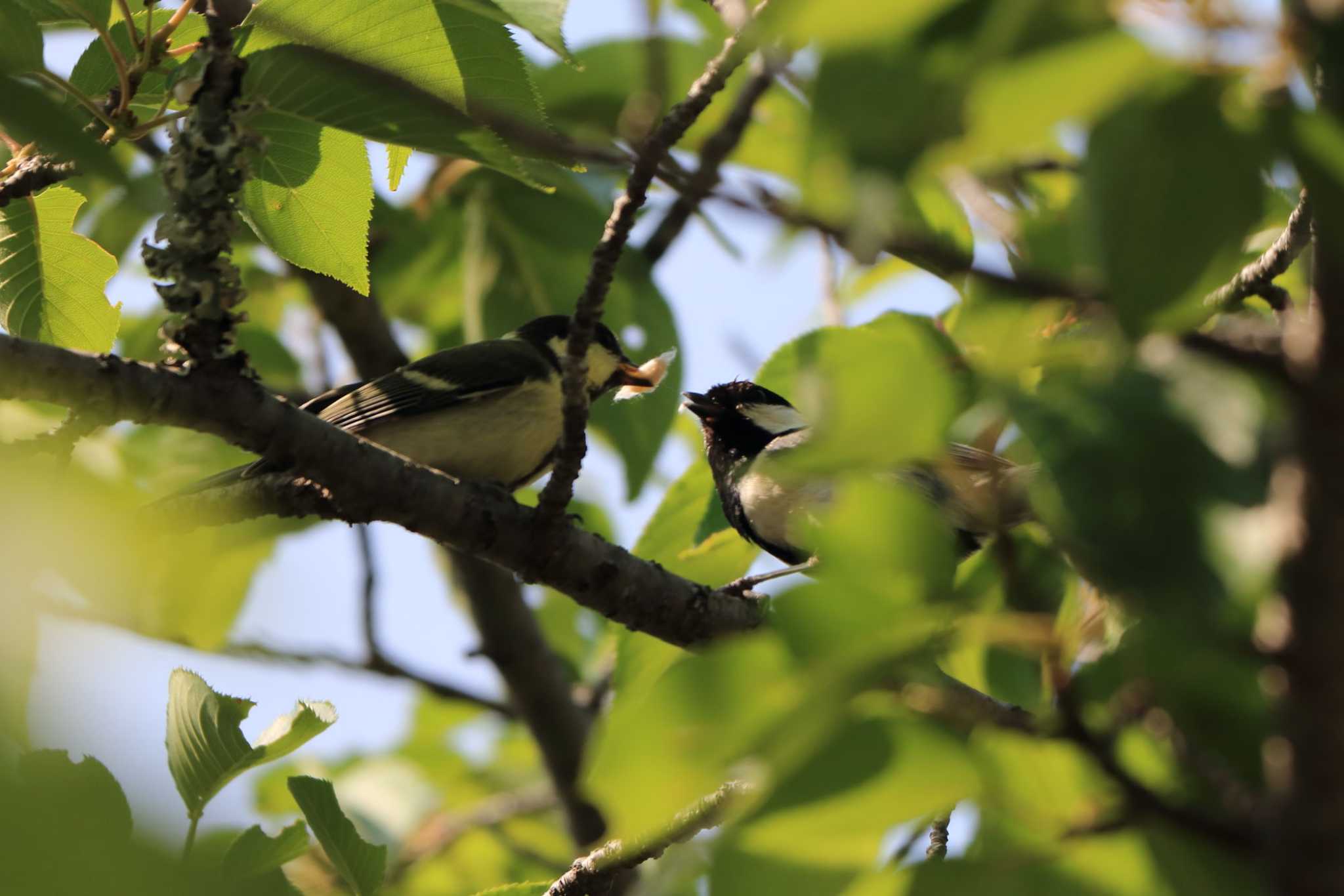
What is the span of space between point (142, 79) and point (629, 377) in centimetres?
265

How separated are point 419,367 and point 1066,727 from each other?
4.12 metres

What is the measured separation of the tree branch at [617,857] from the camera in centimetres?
242

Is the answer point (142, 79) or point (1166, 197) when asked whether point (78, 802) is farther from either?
point (142, 79)

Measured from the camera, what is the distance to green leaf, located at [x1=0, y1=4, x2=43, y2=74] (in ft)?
7.29

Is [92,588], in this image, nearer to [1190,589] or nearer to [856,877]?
[856,877]

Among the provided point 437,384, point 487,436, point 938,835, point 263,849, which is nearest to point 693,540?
point 487,436

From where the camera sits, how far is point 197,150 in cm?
226

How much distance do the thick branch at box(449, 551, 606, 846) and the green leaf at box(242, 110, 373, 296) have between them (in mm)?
2653

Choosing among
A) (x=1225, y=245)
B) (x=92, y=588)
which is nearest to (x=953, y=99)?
(x=1225, y=245)

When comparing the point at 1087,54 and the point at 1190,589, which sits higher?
the point at 1087,54

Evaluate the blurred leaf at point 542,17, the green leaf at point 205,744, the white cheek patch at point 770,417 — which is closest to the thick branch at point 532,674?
the white cheek patch at point 770,417

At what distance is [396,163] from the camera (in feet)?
8.61

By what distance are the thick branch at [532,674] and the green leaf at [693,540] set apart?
63.3 inches

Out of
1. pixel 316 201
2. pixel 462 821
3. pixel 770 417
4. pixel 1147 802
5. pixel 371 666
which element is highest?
pixel 316 201
